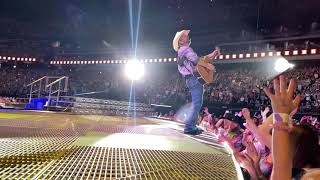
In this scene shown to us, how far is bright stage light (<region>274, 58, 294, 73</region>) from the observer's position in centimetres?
1841

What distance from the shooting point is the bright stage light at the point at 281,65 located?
18.4 meters

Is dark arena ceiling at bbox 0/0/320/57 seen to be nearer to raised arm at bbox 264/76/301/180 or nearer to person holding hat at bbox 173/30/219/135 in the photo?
person holding hat at bbox 173/30/219/135

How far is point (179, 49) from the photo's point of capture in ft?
18.0

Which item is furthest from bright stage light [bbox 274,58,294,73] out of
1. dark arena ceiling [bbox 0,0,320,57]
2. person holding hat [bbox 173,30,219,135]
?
person holding hat [bbox 173,30,219,135]

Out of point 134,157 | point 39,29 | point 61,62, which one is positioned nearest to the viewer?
point 134,157

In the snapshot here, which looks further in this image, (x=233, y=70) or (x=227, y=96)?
(x=233, y=70)

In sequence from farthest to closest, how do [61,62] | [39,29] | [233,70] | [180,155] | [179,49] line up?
1. [39,29]
2. [61,62]
3. [233,70]
4. [179,49]
5. [180,155]

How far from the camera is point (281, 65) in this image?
61.0ft

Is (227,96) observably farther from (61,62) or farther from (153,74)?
(61,62)

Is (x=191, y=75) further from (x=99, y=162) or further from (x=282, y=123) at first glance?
(x=282, y=123)

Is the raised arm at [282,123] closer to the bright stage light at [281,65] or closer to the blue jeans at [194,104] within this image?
the blue jeans at [194,104]

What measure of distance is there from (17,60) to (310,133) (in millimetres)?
30217

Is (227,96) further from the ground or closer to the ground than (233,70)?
closer to the ground

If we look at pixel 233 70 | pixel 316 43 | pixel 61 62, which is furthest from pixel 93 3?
pixel 316 43
